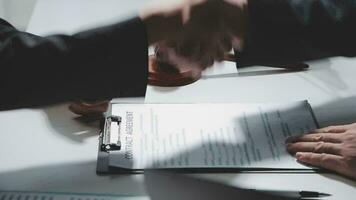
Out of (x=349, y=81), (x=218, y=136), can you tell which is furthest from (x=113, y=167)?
(x=349, y=81)

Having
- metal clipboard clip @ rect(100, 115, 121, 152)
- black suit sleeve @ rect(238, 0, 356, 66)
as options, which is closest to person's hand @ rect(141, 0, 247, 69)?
black suit sleeve @ rect(238, 0, 356, 66)

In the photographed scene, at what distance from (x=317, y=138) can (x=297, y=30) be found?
0.21 m

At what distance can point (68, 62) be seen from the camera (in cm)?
68

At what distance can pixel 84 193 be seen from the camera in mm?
651

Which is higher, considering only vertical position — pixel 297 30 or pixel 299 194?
pixel 297 30

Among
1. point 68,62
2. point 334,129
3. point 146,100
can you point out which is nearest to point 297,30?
point 334,129

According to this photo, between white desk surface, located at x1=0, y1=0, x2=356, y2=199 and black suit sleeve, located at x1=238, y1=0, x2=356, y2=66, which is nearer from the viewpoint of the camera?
white desk surface, located at x1=0, y1=0, x2=356, y2=199

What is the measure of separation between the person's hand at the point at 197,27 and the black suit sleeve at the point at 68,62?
0.14 ft

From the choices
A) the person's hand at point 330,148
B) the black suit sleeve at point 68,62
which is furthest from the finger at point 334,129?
the black suit sleeve at point 68,62

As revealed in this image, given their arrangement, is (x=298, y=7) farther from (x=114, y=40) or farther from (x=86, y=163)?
(x=86, y=163)

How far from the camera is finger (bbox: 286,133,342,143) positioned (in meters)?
0.74

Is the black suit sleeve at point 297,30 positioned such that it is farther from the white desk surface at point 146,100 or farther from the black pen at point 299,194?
the black pen at point 299,194

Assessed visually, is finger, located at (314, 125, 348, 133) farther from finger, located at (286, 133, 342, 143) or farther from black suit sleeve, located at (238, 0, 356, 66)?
black suit sleeve, located at (238, 0, 356, 66)

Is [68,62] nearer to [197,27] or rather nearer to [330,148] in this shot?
[197,27]
